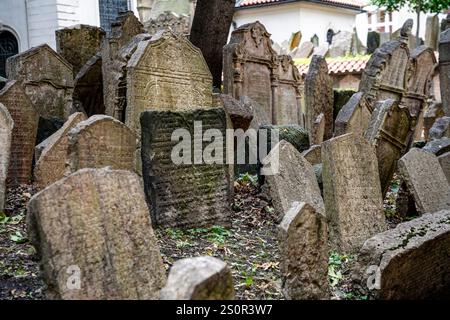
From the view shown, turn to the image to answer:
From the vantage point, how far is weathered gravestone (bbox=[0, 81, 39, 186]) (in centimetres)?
777

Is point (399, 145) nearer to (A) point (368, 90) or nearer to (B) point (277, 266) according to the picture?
(A) point (368, 90)

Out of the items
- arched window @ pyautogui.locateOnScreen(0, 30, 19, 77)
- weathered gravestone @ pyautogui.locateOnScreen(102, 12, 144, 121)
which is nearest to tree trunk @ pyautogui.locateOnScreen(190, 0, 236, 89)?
weathered gravestone @ pyautogui.locateOnScreen(102, 12, 144, 121)

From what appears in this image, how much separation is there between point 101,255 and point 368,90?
7015 millimetres

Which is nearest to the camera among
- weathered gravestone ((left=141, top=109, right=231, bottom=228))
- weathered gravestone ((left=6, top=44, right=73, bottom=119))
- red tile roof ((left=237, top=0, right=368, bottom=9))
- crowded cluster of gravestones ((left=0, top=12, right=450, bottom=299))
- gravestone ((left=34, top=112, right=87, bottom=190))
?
crowded cluster of gravestones ((left=0, top=12, right=450, bottom=299))

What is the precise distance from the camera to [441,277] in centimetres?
492

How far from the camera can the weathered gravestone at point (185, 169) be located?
5.86 metres

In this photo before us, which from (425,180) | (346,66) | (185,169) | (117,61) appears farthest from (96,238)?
(346,66)

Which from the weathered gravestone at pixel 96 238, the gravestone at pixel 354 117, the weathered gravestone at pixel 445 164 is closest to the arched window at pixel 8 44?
the gravestone at pixel 354 117

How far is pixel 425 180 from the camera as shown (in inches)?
269

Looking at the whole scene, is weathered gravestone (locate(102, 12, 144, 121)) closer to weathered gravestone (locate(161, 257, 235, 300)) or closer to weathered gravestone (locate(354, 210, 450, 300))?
weathered gravestone (locate(354, 210, 450, 300))

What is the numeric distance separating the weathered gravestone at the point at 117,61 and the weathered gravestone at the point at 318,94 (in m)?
2.97

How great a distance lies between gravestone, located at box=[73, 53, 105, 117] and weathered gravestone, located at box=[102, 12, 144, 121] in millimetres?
515

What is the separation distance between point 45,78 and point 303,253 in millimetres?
6800

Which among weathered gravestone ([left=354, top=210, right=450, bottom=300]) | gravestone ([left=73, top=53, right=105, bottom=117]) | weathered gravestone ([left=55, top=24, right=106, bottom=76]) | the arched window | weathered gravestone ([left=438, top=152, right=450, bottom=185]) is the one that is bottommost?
weathered gravestone ([left=354, top=210, right=450, bottom=300])
